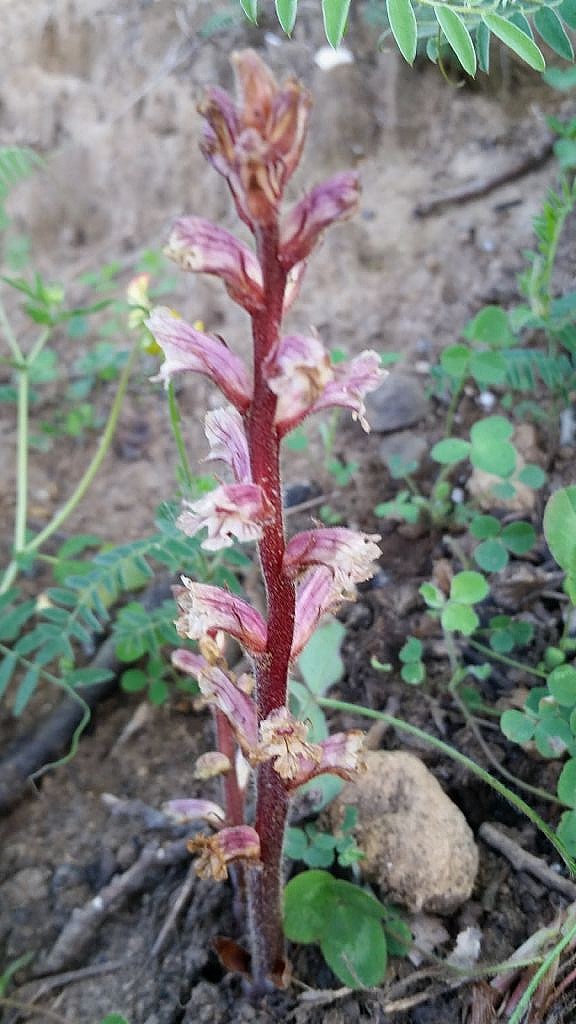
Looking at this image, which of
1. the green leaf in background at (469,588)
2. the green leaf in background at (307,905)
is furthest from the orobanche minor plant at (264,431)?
the green leaf in background at (469,588)

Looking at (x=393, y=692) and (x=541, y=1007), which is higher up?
(x=393, y=692)

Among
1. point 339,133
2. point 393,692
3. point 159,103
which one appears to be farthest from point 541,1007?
point 159,103

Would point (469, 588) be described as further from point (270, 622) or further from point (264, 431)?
point (264, 431)

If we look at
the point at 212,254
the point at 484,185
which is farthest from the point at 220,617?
the point at 484,185

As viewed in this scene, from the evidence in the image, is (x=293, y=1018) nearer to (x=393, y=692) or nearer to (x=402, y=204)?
(x=393, y=692)

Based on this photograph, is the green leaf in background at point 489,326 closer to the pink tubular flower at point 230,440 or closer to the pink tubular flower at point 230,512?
the pink tubular flower at point 230,440

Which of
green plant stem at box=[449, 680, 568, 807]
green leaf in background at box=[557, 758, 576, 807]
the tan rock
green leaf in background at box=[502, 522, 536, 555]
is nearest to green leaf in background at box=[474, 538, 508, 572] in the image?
green leaf in background at box=[502, 522, 536, 555]

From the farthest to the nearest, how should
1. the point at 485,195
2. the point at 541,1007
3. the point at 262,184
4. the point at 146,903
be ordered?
the point at 485,195
the point at 146,903
the point at 541,1007
the point at 262,184

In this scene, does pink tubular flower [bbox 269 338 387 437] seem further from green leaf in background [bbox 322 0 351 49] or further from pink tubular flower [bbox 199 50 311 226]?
green leaf in background [bbox 322 0 351 49]
